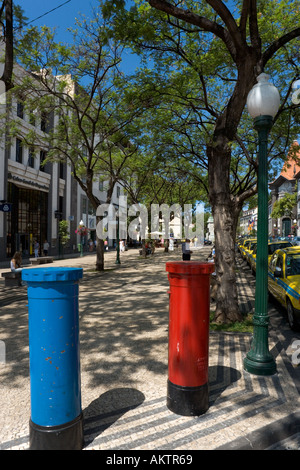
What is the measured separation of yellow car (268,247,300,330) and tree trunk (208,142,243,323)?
43.4 inches

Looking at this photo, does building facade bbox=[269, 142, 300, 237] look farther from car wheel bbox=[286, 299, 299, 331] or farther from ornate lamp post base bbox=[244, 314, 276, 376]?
ornate lamp post base bbox=[244, 314, 276, 376]

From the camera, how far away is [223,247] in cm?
710

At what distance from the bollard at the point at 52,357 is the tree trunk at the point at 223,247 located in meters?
4.80

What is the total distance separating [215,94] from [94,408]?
14.3m

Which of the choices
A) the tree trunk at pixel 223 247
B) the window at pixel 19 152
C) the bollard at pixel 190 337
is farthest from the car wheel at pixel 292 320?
the window at pixel 19 152

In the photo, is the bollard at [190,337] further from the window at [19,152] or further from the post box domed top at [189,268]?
the window at [19,152]

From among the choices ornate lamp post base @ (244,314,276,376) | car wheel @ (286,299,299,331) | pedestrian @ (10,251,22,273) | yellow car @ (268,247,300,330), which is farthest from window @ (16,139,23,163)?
ornate lamp post base @ (244,314,276,376)

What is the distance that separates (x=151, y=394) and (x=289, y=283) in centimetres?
451

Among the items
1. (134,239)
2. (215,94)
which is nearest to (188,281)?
(215,94)

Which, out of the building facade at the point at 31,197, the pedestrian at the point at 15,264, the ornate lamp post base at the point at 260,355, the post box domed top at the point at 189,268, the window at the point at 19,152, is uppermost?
the window at the point at 19,152

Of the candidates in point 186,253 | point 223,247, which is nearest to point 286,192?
point 186,253

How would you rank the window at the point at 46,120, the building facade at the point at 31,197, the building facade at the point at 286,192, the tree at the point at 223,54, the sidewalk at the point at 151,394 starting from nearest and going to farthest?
the sidewalk at the point at 151,394 → the tree at the point at 223,54 → the window at the point at 46,120 → the building facade at the point at 31,197 → the building facade at the point at 286,192

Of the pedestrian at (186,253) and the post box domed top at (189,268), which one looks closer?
the post box domed top at (189,268)

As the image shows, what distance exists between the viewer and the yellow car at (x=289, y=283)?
6.50 m
